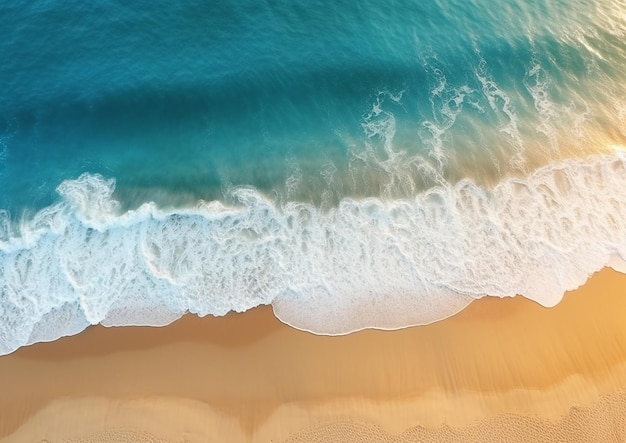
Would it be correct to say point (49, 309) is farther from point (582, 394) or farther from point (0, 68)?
point (582, 394)

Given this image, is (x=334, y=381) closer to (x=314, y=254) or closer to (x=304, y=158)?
(x=314, y=254)

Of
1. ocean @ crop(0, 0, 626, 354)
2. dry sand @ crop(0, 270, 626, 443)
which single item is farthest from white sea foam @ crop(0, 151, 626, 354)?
dry sand @ crop(0, 270, 626, 443)

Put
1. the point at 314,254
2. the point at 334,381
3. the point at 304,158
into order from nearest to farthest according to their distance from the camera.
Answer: the point at 334,381 → the point at 314,254 → the point at 304,158

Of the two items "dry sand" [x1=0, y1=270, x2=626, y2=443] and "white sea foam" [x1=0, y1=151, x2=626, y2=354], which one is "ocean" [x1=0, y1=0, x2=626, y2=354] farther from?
"dry sand" [x1=0, y1=270, x2=626, y2=443]

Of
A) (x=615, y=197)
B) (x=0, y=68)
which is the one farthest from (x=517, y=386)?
(x=0, y=68)

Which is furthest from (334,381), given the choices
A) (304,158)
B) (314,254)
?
(304,158)
